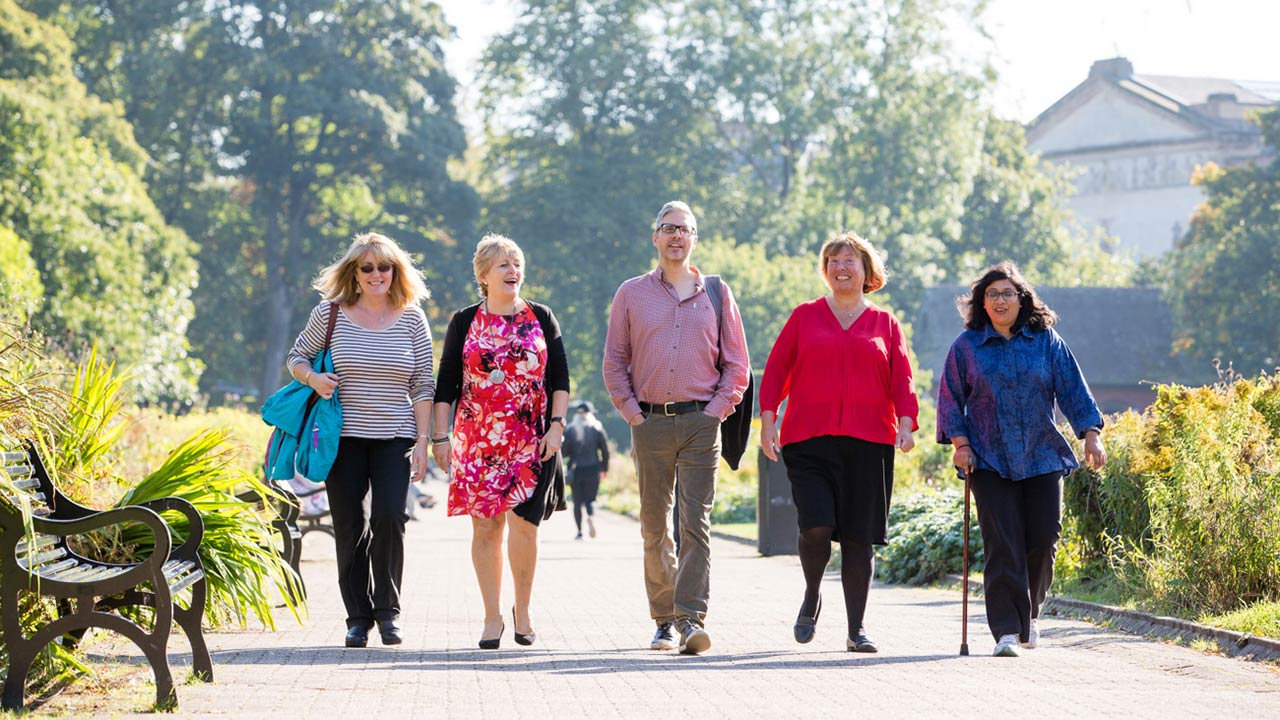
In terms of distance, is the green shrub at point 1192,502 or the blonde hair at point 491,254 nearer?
the blonde hair at point 491,254

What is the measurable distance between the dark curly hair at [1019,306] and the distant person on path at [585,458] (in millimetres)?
15148

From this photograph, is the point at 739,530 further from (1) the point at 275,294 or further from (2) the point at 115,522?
(1) the point at 275,294

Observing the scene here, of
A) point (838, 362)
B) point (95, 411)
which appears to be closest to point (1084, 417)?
point (838, 362)

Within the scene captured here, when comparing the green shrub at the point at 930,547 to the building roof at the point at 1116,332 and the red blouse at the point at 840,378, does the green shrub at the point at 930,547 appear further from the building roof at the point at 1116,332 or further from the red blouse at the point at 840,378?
the building roof at the point at 1116,332

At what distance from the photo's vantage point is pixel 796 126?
63.0 metres

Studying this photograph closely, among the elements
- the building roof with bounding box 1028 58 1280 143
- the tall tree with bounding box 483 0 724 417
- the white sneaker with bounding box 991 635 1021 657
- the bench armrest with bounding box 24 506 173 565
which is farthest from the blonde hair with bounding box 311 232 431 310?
the building roof with bounding box 1028 58 1280 143

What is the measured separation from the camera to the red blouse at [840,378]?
29.3 ft

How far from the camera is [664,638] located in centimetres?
919

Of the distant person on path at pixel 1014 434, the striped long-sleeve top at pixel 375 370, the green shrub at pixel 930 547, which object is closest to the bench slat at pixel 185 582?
the striped long-sleeve top at pixel 375 370

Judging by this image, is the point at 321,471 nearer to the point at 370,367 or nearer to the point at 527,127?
the point at 370,367

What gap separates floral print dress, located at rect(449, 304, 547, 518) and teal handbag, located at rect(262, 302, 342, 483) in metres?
0.61

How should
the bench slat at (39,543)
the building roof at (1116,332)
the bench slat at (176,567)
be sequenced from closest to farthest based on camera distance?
the bench slat at (39,543)
the bench slat at (176,567)
the building roof at (1116,332)

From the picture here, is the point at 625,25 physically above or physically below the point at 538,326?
above

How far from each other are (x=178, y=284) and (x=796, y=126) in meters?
24.0
